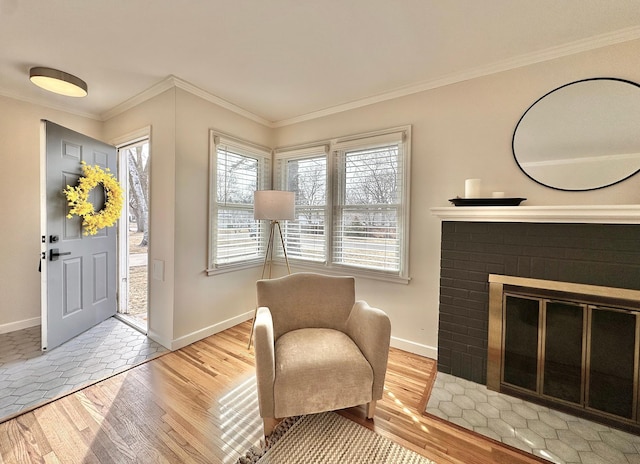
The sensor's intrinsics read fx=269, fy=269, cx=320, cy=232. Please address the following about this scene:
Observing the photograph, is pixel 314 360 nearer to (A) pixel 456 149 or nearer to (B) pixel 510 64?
(A) pixel 456 149

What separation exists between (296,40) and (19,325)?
13.1 feet

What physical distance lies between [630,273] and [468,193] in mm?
1030

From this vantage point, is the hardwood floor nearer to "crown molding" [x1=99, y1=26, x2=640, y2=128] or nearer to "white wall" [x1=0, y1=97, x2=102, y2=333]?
"white wall" [x1=0, y1=97, x2=102, y2=333]

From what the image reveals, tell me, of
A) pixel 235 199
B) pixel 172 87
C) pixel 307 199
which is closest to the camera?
pixel 172 87

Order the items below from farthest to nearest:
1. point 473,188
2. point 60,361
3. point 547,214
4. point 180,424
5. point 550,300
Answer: point 60,361 → point 473,188 → point 550,300 → point 547,214 → point 180,424

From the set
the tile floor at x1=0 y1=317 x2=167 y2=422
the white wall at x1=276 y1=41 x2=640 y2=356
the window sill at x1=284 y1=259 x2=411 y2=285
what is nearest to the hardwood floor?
the tile floor at x1=0 y1=317 x2=167 y2=422

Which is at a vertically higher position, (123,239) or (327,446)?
(123,239)

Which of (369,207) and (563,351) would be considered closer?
(563,351)

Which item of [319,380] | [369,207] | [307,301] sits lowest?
[319,380]

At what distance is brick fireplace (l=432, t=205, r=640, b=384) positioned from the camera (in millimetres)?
1663

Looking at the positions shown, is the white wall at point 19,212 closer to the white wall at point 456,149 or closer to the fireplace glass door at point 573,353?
the white wall at point 456,149

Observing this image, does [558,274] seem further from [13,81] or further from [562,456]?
[13,81]

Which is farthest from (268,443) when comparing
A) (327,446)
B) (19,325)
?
(19,325)

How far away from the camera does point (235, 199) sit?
3.09 metres
